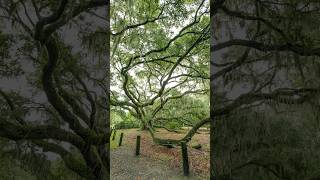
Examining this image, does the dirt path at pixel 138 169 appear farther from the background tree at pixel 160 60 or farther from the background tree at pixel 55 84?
the background tree at pixel 55 84

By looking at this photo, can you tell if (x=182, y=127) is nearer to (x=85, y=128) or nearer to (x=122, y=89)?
(x=122, y=89)

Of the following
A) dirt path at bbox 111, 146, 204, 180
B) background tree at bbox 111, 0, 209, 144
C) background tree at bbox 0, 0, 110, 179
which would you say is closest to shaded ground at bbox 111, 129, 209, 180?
dirt path at bbox 111, 146, 204, 180

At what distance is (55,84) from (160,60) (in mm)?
3708

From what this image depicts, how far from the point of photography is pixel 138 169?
186 inches

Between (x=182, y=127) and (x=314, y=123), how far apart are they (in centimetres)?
415

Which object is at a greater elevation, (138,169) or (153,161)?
(153,161)

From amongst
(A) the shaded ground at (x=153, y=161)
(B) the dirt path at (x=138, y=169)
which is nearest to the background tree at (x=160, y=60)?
(A) the shaded ground at (x=153, y=161)

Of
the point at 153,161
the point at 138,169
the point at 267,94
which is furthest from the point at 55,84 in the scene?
the point at 153,161

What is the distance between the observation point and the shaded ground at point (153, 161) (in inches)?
177

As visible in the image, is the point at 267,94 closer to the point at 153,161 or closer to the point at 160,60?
the point at 153,161

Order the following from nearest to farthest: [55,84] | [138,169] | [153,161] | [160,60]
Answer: [55,84], [138,169], [153,161], [160,60]

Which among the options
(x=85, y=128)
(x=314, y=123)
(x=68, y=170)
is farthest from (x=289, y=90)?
(x=68, y=170)

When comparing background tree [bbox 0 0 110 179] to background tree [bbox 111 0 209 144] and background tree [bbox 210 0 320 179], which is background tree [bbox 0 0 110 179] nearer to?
background tree [bbox 210 0 320 179]

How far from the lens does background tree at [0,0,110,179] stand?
172 cm
